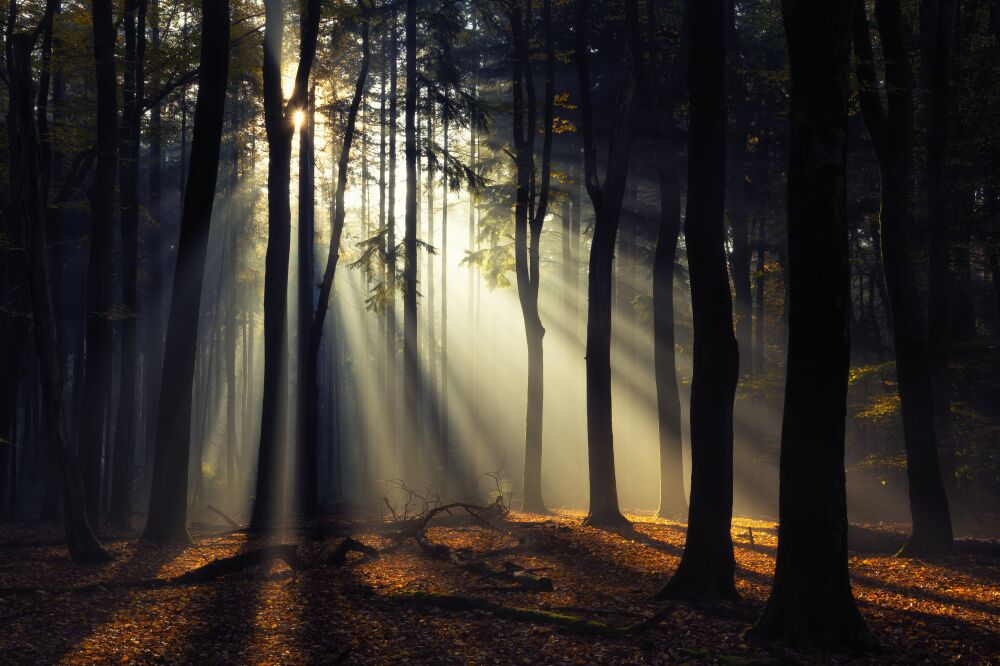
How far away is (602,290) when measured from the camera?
51.1 feet

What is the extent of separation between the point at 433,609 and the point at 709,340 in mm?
4089

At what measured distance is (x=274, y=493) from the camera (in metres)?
15.9

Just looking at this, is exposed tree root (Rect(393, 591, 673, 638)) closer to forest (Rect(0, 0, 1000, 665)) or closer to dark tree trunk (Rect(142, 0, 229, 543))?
forest (Rect(0, 0, 1000, 665))

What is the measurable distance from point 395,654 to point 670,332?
12007mm

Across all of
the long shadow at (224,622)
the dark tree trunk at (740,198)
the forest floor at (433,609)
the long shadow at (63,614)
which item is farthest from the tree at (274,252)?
the dark tree trunk at (740,198)

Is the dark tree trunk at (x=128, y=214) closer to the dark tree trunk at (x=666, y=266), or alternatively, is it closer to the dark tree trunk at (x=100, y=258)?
the dark tree trunk at (x=100, y=258)

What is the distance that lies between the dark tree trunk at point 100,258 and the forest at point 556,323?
8 centimetres

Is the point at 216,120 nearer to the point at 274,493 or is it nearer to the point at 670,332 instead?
the point at 274,493

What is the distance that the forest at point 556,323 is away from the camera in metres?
6.99

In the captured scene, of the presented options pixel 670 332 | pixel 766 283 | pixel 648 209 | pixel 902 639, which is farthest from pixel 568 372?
pixel 902 639

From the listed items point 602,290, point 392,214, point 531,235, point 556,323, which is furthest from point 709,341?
point 556,323

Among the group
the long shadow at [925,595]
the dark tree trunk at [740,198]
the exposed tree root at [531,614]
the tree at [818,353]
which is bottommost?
the long shadow at [925,595]

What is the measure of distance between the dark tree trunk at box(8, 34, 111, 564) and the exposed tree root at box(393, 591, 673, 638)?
498cm

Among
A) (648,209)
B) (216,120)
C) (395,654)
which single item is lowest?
(395,654)
